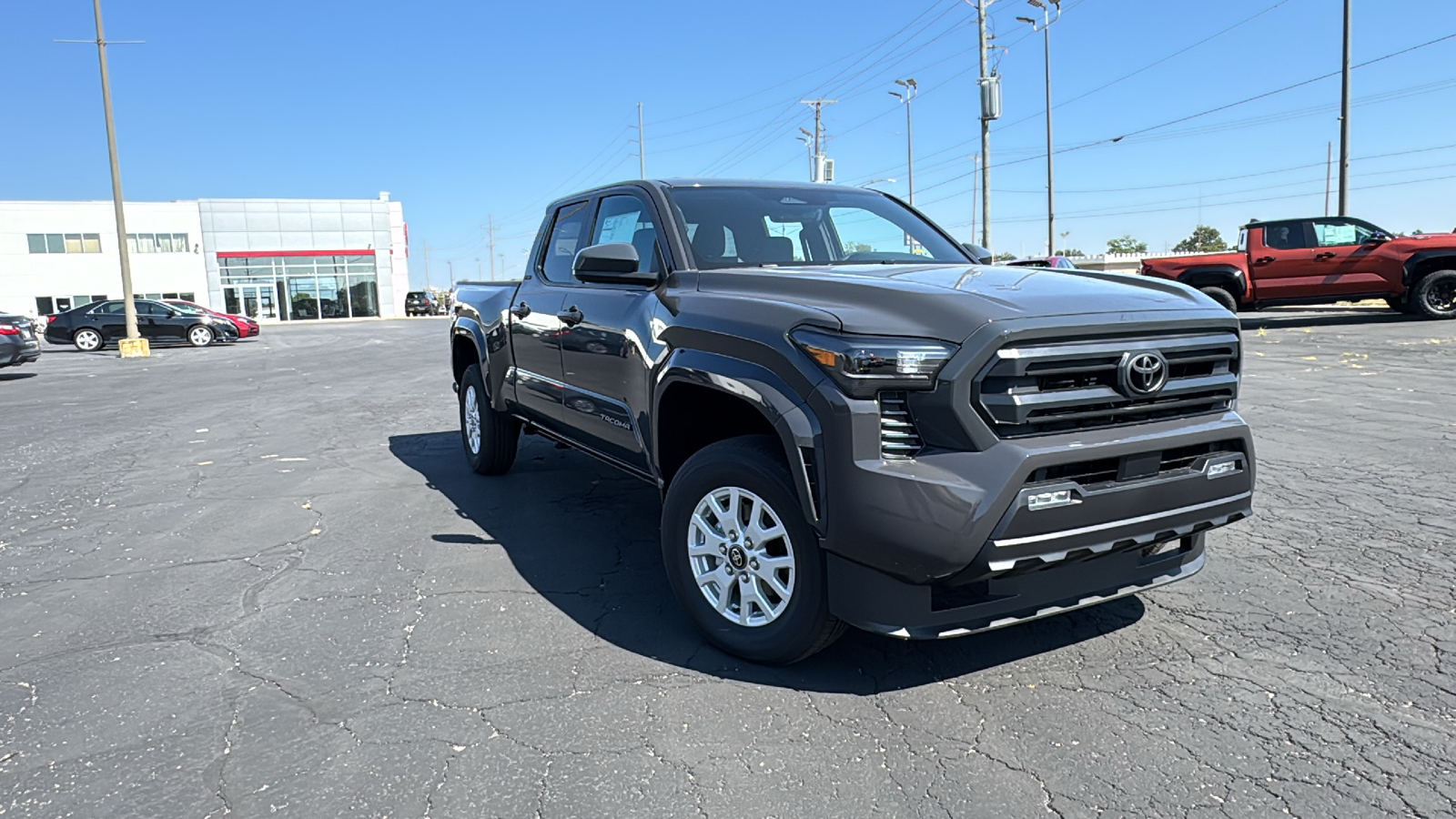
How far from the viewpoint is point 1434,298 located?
15.9 m

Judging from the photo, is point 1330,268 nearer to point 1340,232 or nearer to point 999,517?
point 1340,232

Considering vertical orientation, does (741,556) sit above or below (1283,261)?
below

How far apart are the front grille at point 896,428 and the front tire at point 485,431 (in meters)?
3.95

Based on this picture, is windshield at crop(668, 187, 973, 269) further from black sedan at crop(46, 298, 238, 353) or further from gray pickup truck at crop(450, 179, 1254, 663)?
black sedan at crop(46, 298, 238, 353)

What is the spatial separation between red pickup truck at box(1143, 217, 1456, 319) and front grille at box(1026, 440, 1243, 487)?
13.8 m

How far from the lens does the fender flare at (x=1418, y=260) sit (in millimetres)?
15398

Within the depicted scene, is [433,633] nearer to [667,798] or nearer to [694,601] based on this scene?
[694,601]

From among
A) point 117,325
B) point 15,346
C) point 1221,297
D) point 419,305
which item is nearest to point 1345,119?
point 1221,297

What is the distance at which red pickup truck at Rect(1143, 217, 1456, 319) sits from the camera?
15.6m

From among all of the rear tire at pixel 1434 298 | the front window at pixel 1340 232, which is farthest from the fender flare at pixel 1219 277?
the rear tire at pixel 1434 298

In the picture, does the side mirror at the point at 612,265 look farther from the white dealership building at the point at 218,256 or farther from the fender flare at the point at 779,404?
the white dealership building at the point at 218,256

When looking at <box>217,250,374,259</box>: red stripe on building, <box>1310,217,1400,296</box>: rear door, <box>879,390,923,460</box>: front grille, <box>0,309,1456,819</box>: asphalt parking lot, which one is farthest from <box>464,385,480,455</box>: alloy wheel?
<box>217,250,374,259</box>: red stripe on building

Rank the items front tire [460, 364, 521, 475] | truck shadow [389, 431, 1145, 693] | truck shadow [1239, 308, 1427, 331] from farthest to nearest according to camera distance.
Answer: truck shadow [1239, 308, 1427, 331], front tire [460, 364, 521, 475], truck shadow [389, 431, 1145, 693]

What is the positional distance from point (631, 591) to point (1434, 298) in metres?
17.4
